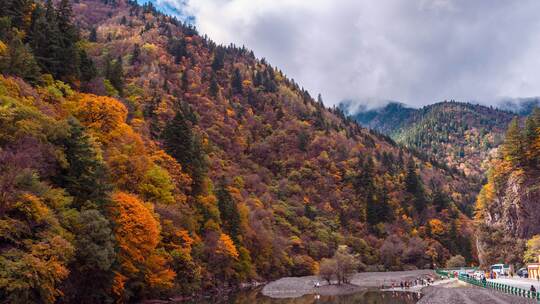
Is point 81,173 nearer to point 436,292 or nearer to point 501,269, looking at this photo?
point 436,292

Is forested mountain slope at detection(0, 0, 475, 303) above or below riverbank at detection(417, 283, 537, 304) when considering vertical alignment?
above

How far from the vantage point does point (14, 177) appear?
122 ft

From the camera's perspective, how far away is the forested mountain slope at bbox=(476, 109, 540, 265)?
3607 inches

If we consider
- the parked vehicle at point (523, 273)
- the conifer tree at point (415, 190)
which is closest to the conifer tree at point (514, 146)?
the parked vehicle at point (523, 273)

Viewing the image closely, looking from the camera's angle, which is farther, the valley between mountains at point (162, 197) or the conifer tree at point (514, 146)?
the conifer tree at point (514, 146)

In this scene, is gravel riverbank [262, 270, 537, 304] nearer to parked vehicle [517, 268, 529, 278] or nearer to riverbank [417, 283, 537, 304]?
riverbank [417, 283, 537, 304]

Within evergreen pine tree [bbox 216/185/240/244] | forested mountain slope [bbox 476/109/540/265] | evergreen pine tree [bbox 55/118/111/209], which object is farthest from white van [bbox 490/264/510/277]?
evergreen pine tree [bbox 55/118/111/209]

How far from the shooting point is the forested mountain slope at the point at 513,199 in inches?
3607

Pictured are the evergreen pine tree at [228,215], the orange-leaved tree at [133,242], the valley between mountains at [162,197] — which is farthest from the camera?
the evergreen pine tree at [228,215]

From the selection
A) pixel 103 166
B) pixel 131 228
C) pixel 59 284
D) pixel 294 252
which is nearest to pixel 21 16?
pixel 103 166

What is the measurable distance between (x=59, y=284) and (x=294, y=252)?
102520 mm

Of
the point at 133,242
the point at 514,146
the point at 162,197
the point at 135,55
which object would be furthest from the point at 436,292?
the point at 135,55

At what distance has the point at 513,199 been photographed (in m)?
95.9

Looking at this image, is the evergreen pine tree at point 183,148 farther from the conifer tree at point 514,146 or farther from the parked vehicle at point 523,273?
the conifer tree at point 514,146
